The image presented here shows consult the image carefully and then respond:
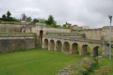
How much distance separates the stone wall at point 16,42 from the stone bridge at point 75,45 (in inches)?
137

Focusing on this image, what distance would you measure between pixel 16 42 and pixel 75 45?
50.0 ft

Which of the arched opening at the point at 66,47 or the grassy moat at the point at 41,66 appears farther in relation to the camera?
the arched opening at the point at 66,47

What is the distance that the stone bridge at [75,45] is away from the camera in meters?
22.0

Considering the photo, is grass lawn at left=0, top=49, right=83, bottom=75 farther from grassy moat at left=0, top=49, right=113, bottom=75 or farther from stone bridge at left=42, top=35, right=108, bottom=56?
stone bridge at left=42, top=35, right=108, bottom=56

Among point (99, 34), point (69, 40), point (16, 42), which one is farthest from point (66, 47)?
point (99, 34)

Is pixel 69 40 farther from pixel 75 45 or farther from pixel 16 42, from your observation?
pixel 16 42

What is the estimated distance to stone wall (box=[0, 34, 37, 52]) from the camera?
1236 inches

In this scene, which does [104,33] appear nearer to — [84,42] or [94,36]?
[94,36]

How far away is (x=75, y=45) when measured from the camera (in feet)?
89.7

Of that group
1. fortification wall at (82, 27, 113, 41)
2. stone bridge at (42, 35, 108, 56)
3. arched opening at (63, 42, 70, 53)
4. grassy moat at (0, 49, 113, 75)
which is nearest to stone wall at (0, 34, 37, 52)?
stone bridge at (42, 35, 108, 56)

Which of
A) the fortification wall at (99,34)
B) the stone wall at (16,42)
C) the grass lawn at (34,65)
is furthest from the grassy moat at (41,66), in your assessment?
the fortification wall at (99,34)

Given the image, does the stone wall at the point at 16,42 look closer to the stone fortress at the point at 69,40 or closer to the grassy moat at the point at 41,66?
the stone fortress at the point at 69,40

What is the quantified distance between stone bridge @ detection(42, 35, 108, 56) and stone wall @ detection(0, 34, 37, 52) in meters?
3.48

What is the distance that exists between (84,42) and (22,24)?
93.4 feet
